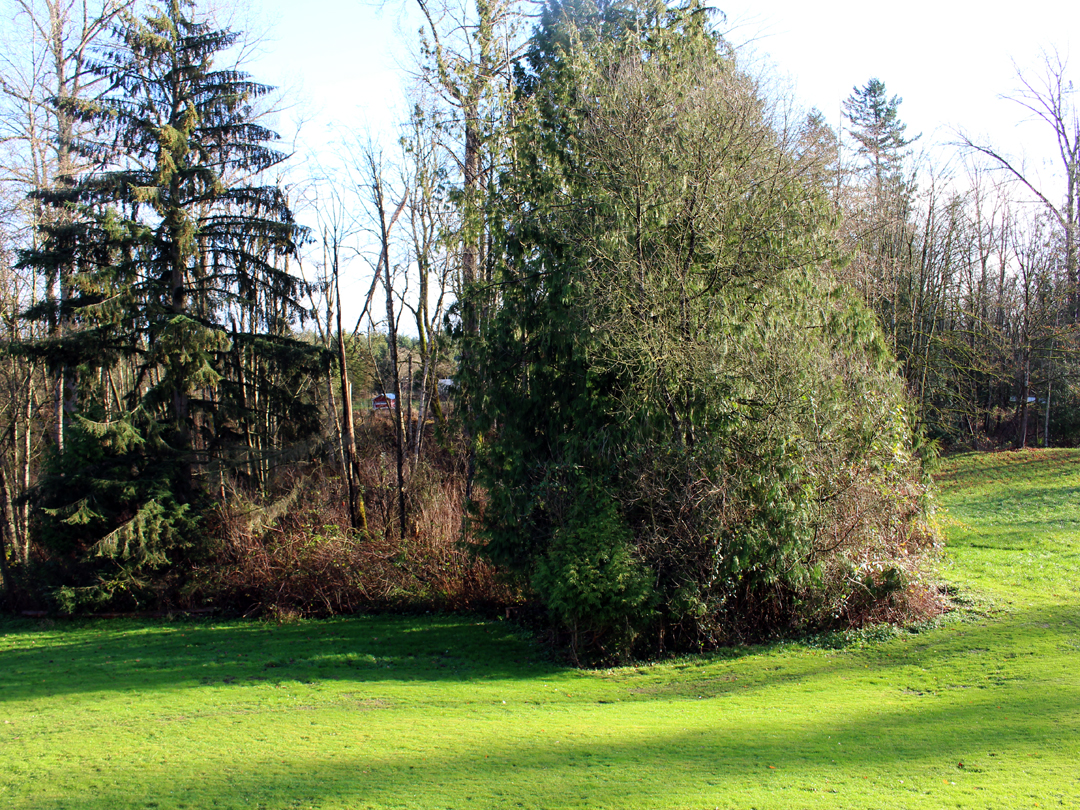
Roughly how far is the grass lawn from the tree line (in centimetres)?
140

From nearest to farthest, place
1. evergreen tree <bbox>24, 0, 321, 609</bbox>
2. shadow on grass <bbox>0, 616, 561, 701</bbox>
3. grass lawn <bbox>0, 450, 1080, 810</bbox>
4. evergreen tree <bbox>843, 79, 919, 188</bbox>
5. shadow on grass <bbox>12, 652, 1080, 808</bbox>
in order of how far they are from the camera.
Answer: shadow on grass <bbox>12, 652, 1080, 808</bbox> < grass lawn <bbox>0, 450, 1080, 810</bbox> < shadow on grass <bbox>0, 616, 561, 701</bbox> < evergreen tree <bbox>24, 0, 321, 609</bbox> < evergreen tree <bbox>843, 79, 919, 188</bbox>

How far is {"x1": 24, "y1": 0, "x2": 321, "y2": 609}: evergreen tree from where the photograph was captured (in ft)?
56.8

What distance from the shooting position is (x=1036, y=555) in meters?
16.6

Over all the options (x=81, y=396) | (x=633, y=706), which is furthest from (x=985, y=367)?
(x=81, y=396)

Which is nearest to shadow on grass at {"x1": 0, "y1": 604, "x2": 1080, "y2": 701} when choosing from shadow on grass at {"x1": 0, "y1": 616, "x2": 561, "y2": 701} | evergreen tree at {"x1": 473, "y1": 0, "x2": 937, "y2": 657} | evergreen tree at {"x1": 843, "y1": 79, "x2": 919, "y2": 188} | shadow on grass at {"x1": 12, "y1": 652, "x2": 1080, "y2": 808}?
shadow on grass at {"x1": 0, "y1": 616, "x2": 561, "y2": 701}

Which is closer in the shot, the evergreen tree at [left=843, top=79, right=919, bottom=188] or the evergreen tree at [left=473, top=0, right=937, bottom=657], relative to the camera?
the evergreen tree at [left=473, top=0, right=937, bottom=657]

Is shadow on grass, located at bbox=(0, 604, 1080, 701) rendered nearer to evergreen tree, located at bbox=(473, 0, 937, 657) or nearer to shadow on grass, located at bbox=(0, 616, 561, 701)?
shadow on grass, located at bbox=(0, 616, 561, 701)

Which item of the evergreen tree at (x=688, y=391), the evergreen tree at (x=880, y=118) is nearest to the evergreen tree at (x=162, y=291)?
the evergreen tree at (x=688, y=391)

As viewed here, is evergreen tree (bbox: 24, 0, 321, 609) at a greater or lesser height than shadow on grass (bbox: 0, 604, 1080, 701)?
greater

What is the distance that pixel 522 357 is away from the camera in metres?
13.8

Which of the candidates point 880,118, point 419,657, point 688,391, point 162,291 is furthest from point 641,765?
point 880,118

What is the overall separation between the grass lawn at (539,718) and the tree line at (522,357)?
1395 millimetres

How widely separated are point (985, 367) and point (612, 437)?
22025mm

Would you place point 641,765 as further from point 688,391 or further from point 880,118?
point 880,118
